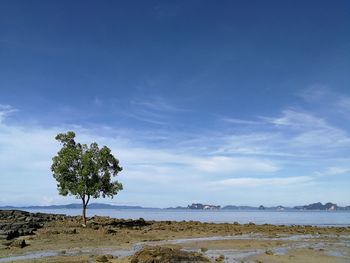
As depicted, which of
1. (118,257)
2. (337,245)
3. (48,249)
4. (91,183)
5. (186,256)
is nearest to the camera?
(186,256)

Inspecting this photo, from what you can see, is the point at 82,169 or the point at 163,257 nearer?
the point at 163,257

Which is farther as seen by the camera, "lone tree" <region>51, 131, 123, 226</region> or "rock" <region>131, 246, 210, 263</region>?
"lone tree" <region>51, 131, 123, 226</region>

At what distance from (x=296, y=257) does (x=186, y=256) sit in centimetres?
776

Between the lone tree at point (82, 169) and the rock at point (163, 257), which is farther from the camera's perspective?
the lone tree at point (82, 169)

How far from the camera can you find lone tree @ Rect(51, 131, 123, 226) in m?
51.4

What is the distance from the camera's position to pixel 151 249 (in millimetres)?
23859

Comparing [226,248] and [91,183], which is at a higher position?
[91,183]

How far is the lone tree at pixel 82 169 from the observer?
51.4 m

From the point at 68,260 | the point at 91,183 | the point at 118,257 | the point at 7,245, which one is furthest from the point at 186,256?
the point at 91,183

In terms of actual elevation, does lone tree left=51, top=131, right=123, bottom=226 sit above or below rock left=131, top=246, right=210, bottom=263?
above

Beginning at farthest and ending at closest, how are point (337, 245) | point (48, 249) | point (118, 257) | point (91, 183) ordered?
1. point (91, 183)
2. point (337, 245)
3. point (48, 249)
4. point (118, 257)

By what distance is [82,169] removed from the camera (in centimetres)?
5159

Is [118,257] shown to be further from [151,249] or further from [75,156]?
[75,156]

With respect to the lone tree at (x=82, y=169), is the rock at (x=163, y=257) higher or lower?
lower
